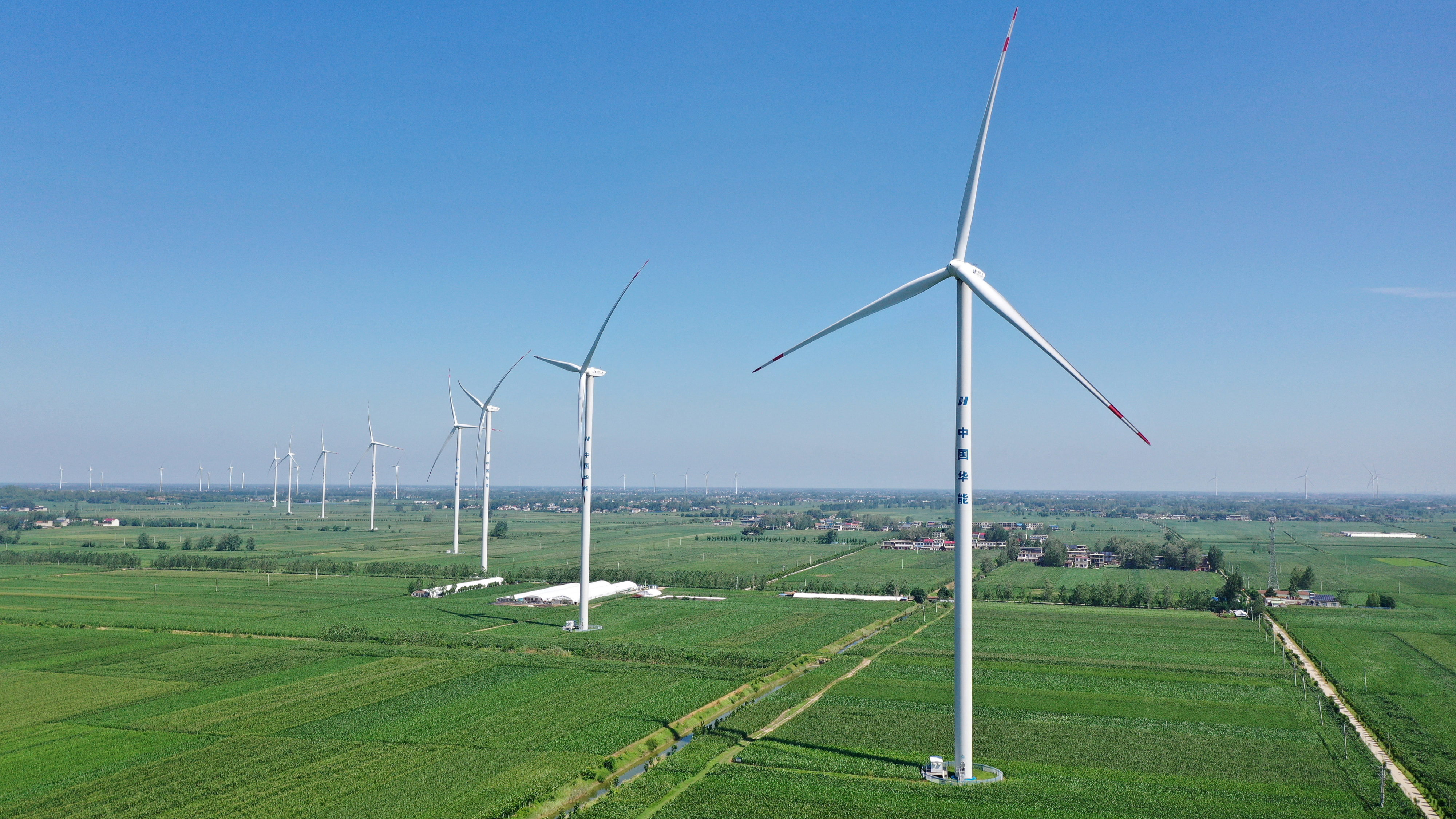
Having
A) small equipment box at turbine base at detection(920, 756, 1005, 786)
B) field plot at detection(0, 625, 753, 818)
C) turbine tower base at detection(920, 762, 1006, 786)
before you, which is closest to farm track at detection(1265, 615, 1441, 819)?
turbine tower base at detection(920, 762, 1006, 786)

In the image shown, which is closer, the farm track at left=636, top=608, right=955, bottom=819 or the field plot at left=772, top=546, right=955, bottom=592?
the farm track at left=636, top=608, right=955, bottom=819

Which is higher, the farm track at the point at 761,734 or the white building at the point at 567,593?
the farm track at the point at 761,734

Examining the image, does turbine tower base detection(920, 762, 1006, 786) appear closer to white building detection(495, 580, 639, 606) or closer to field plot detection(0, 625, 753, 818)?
field plot detection(0, 625, 753, 818)

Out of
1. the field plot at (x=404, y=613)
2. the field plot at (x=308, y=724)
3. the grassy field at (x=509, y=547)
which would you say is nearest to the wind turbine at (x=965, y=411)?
the field plot at (x=308, y=724)

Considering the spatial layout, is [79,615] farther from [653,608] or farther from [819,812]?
[819,812]

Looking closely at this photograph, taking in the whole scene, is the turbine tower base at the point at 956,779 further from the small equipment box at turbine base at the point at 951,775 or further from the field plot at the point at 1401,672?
the field plot at the point at 1401,672

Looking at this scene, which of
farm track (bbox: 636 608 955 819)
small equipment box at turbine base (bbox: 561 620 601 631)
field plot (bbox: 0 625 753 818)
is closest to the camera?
field plot (bbox: 0 625 753 818)

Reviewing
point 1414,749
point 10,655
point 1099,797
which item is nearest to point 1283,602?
point 1414,749

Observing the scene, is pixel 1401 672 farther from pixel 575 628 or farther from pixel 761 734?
pixel 575 628
